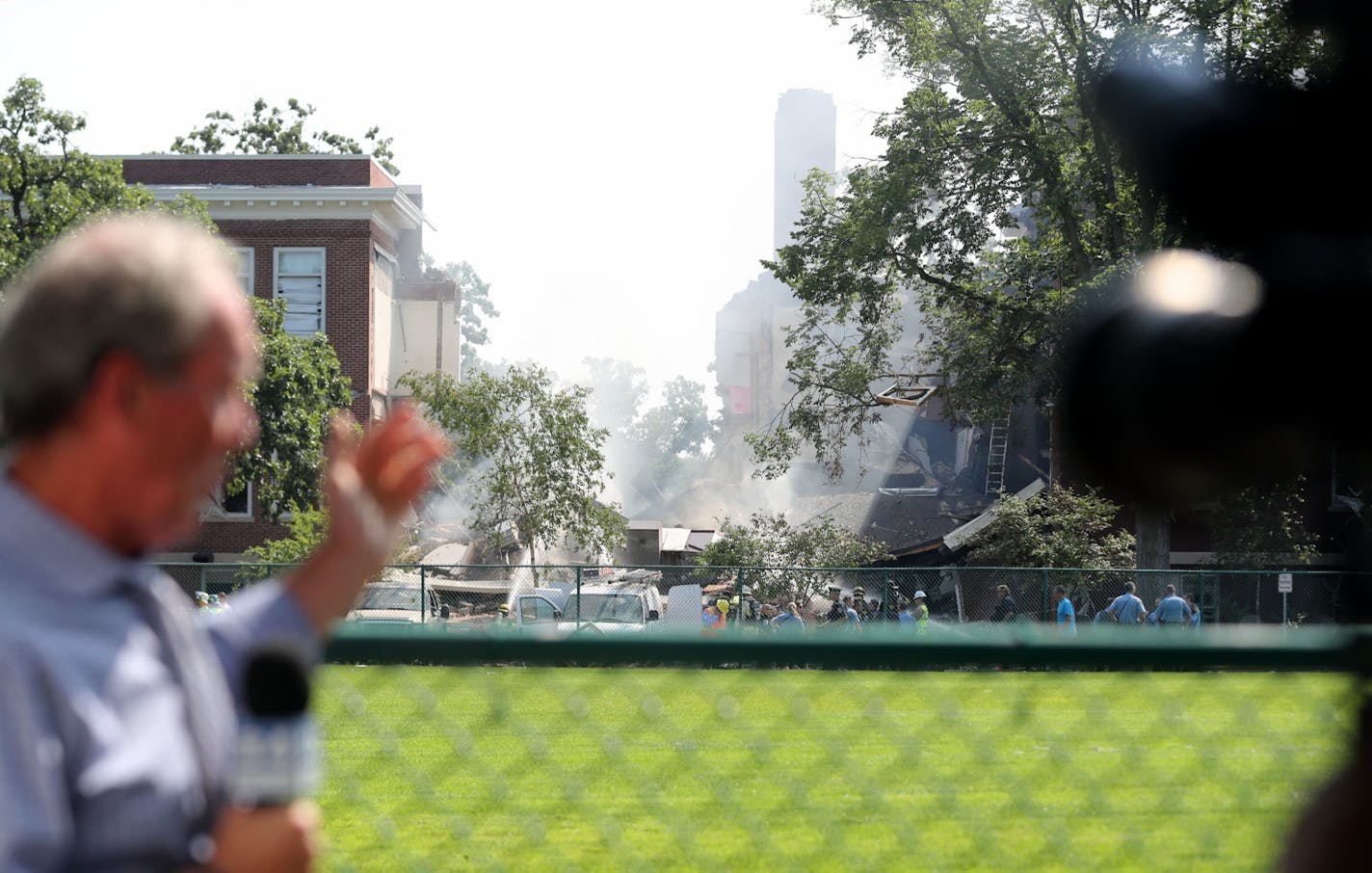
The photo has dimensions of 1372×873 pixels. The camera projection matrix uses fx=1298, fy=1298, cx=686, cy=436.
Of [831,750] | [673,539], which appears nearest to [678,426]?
[673,539]

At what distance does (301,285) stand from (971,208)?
18087mm

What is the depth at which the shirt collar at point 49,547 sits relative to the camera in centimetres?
128

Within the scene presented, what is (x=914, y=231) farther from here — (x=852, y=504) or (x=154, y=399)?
(x=154, y=399)

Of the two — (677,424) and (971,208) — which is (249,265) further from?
(677,424)

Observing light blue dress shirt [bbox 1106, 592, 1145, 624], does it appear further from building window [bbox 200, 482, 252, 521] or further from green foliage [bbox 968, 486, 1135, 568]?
building window [bbox 200, 482, 252, 521]

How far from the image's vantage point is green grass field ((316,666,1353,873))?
273 inches

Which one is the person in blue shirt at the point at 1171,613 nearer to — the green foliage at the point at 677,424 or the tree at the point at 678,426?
the tree at the point at 678,426

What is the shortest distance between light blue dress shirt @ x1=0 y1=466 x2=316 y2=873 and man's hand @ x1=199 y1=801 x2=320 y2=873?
0.09 m

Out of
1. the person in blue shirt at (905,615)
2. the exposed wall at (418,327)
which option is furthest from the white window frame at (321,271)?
the person in blue shirt at (905,615)

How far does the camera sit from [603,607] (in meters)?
23.7

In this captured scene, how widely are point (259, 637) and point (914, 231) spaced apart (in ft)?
100

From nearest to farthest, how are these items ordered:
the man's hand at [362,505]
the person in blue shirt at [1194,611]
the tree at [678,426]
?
the man's hand at [362,505]
the person in blue shirt at [1194,611]
the tree at [678,426]

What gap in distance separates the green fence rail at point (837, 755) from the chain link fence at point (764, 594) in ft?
31.2

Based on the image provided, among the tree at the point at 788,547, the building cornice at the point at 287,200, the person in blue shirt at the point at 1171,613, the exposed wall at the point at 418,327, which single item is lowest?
the person in blue shirt at the point at 1171,613
